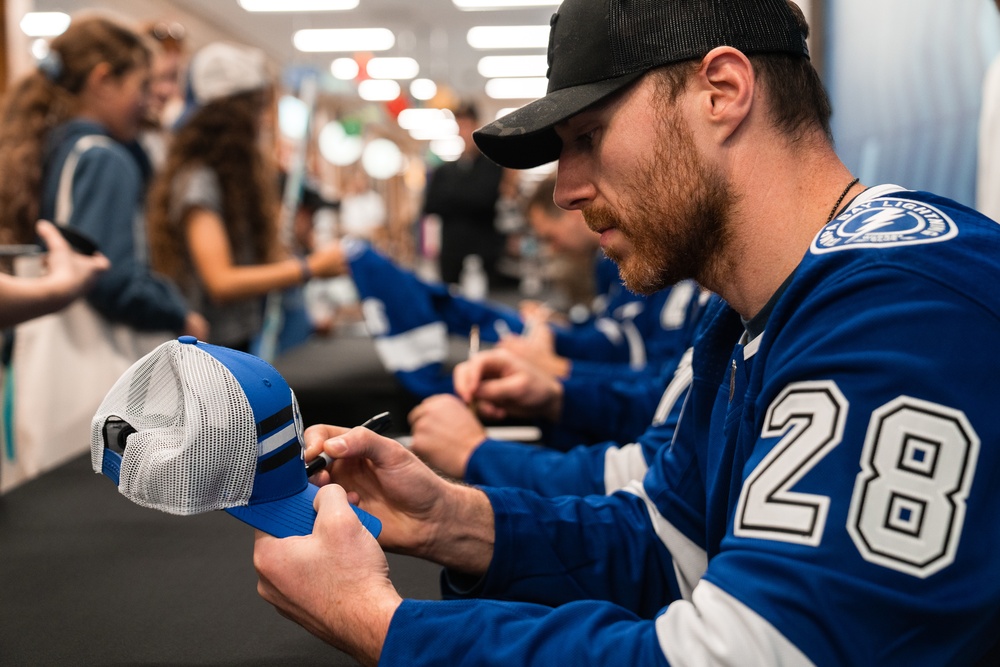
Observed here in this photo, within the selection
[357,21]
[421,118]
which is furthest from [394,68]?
[421,118]

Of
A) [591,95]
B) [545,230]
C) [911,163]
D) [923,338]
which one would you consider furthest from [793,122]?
[545,230]

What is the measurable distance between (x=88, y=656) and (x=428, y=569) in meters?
0.34

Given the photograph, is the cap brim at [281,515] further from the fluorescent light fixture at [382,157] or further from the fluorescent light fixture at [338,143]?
the fluorescent light fixture at [382,157]

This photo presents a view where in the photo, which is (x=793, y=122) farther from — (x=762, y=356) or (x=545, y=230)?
(x=545, y=230)

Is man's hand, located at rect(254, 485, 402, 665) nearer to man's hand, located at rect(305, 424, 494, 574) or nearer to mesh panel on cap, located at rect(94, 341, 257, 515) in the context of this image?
mesh panel on cap, located at rect(94, 341, 257, 515)

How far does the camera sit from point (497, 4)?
7.68m

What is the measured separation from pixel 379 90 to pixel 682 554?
41.0ft

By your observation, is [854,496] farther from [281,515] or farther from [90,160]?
[90,160]

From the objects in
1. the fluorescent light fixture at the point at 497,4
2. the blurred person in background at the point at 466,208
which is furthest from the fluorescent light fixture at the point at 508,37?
the blurred person in background at the point at 466,208

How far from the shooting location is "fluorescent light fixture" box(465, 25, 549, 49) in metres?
8.72

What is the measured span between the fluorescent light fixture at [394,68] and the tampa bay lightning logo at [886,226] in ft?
33.4

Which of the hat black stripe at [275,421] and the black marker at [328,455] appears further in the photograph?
the black marker at [328,455]

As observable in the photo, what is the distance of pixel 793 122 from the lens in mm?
780

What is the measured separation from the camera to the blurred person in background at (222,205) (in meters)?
2.18
